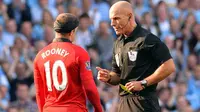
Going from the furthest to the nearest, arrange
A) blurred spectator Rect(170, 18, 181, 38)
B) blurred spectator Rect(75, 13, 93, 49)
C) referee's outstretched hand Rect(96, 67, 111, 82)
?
blurred spectator Rect(170, 18, 181, 38) < blurred spectator Rect(75, 13, 93, 49) < referee's outstretched hand Rect(96, 67, 111, 82)

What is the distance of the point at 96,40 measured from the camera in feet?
52.6

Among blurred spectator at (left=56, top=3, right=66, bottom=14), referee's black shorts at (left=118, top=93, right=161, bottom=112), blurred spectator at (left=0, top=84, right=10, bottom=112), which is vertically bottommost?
blurred spectator at (left=0, top=84, right=10, bottom=112)

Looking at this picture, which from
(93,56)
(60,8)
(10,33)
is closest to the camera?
(10,33)

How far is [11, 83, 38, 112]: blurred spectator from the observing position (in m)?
13.7

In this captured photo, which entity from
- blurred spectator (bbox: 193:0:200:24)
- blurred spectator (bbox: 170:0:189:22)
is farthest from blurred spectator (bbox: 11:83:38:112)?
blurred spectator (bbox: 193:0:200:24)

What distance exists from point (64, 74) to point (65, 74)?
1 centimetres

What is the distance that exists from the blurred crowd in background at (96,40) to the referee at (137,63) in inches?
190

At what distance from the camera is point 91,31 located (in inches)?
634

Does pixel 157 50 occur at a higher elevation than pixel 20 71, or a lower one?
higher

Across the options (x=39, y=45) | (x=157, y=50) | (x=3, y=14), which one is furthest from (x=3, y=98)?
(x=157, y=50)

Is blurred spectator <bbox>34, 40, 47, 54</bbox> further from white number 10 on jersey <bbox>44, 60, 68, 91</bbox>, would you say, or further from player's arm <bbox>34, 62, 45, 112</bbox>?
white number 10 on jersey <bbox>44, 60, 68, 91</bbox>

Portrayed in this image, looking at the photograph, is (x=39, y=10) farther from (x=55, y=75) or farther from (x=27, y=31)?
(x=55, y=75)

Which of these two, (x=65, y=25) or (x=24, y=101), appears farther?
(x=24, y=101)

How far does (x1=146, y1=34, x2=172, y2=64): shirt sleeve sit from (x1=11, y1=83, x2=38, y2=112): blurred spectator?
17.1 feet
